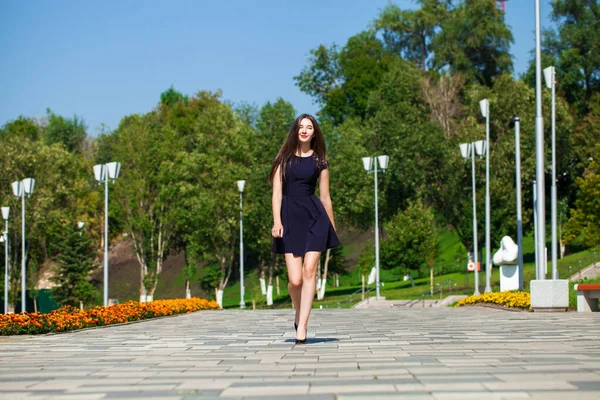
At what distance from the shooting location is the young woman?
9750 millimetres

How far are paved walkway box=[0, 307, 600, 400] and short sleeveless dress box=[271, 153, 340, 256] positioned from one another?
1024 mm

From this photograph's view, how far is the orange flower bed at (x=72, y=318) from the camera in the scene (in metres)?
13.9

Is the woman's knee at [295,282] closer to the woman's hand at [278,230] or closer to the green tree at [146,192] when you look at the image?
the woman's hand at [278,230]

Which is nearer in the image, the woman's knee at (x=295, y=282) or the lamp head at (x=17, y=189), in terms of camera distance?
the woman's knee at (x=295, y=282)

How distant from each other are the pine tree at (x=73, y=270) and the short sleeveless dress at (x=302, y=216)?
50.3 metres

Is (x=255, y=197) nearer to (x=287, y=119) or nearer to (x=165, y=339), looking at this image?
(x=287, y=119)

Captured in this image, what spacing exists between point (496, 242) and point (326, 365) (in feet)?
156

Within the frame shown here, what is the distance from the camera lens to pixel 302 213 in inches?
388

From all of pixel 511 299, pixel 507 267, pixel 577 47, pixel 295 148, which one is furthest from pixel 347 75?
pixel 295 148

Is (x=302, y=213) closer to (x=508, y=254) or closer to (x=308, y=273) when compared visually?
(x=308, y=273)

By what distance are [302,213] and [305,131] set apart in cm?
87

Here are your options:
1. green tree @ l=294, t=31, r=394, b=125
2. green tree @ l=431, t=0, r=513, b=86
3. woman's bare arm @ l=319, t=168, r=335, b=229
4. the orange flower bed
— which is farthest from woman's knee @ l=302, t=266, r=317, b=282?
green tree @ l=294, t=31, r=394, b=125

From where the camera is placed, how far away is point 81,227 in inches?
2365

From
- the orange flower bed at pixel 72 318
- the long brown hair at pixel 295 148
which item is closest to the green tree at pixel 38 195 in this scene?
the orange flower bed at pixel 72 318
